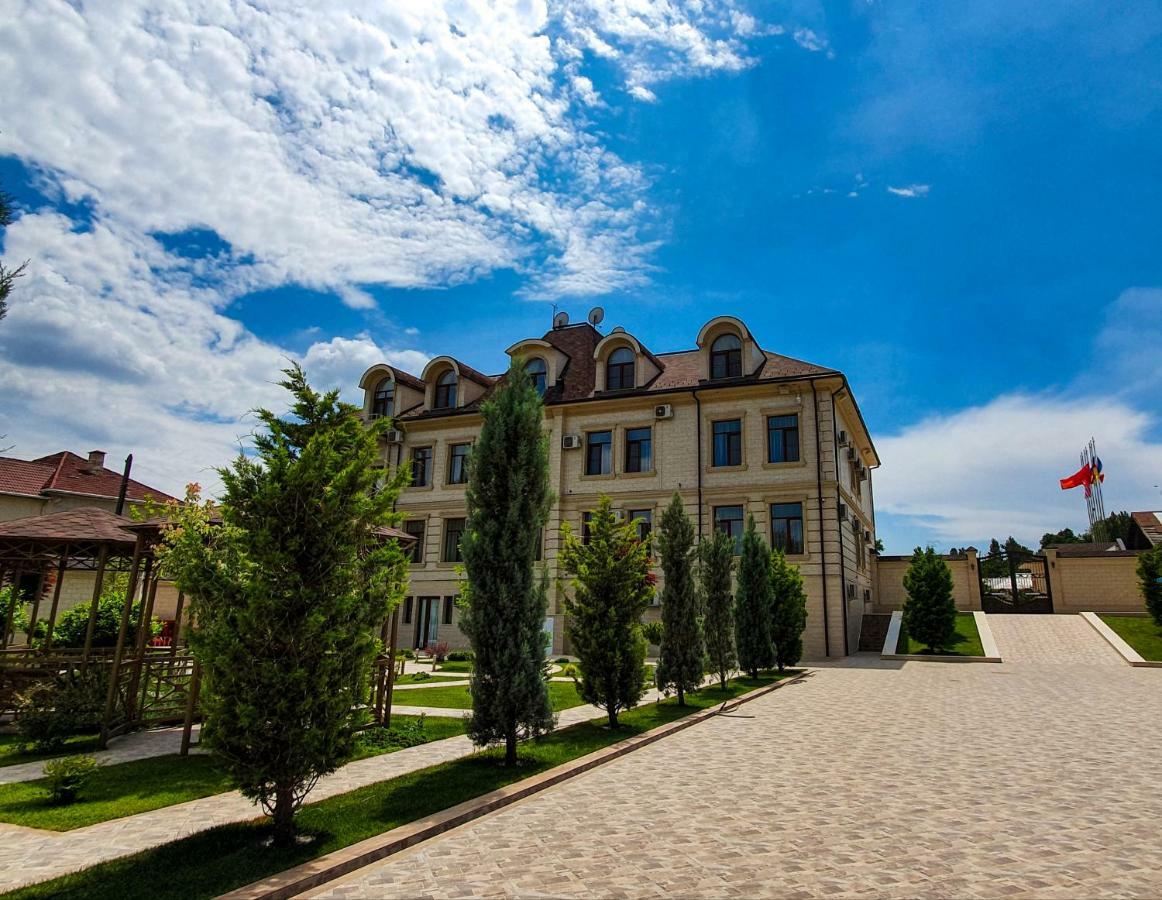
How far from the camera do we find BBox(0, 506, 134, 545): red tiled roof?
32.5ft

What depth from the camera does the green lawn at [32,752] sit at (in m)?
8.21

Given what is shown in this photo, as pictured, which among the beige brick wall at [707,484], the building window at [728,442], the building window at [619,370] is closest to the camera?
the beige brick wall at [707,484]

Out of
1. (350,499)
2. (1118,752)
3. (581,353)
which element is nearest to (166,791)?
(350,499)

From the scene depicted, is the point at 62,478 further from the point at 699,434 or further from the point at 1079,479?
the point at 1079,479

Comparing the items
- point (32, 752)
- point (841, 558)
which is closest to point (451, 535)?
point (841, 558)

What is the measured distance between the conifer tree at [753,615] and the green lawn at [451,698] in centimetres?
450

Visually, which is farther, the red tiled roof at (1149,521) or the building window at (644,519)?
the red tiled roof at (1149,521)

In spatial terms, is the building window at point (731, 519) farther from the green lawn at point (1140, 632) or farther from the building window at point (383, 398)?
the building window at point (383, 398)

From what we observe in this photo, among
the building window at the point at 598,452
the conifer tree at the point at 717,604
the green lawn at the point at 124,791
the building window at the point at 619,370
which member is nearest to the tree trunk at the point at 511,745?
the green lawn at the point at 124,791

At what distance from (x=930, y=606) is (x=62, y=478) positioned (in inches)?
1440

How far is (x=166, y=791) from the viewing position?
22.0ft

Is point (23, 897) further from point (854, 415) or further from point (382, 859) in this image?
point (854, 415)

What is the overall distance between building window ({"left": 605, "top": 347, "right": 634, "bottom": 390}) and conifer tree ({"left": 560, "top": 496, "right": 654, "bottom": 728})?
54.7 feet

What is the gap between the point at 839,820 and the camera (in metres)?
5.86
